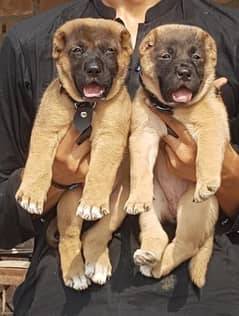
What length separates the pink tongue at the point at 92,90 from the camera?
6.56 ft

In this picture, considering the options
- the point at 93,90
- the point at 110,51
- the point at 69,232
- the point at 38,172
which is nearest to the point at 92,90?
the point at 93,90

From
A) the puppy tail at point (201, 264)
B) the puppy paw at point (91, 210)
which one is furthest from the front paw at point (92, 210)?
the puppy tail at point (201, 264)

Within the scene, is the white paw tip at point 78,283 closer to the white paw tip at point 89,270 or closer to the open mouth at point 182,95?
the white paw tip at point 89,270

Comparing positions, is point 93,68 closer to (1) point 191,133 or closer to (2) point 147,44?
(2) point 147,44

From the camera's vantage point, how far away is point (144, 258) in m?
1.89

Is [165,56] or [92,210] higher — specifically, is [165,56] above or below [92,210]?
above

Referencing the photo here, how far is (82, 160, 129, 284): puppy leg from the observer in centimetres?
192

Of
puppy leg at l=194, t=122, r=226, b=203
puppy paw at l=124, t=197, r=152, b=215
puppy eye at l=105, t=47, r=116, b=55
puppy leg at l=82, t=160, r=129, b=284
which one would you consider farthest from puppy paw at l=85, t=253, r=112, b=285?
puppy eye at l=105, t=47, r=116, b=55

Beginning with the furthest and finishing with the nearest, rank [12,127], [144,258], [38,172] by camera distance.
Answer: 1. [12,127]
2. [38,172]
3. [144,258]

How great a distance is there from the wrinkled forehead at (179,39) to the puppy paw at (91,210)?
0.38 metres

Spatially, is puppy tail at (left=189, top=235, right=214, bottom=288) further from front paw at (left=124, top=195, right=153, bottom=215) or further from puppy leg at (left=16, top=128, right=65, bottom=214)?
puppy leg at (left=16, top=128, right=65, bottom=214)

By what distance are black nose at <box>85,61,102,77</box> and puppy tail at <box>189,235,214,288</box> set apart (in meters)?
Result: 0.43

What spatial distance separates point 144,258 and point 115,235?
111mm

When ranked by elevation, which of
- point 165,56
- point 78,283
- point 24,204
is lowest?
point 78,283
